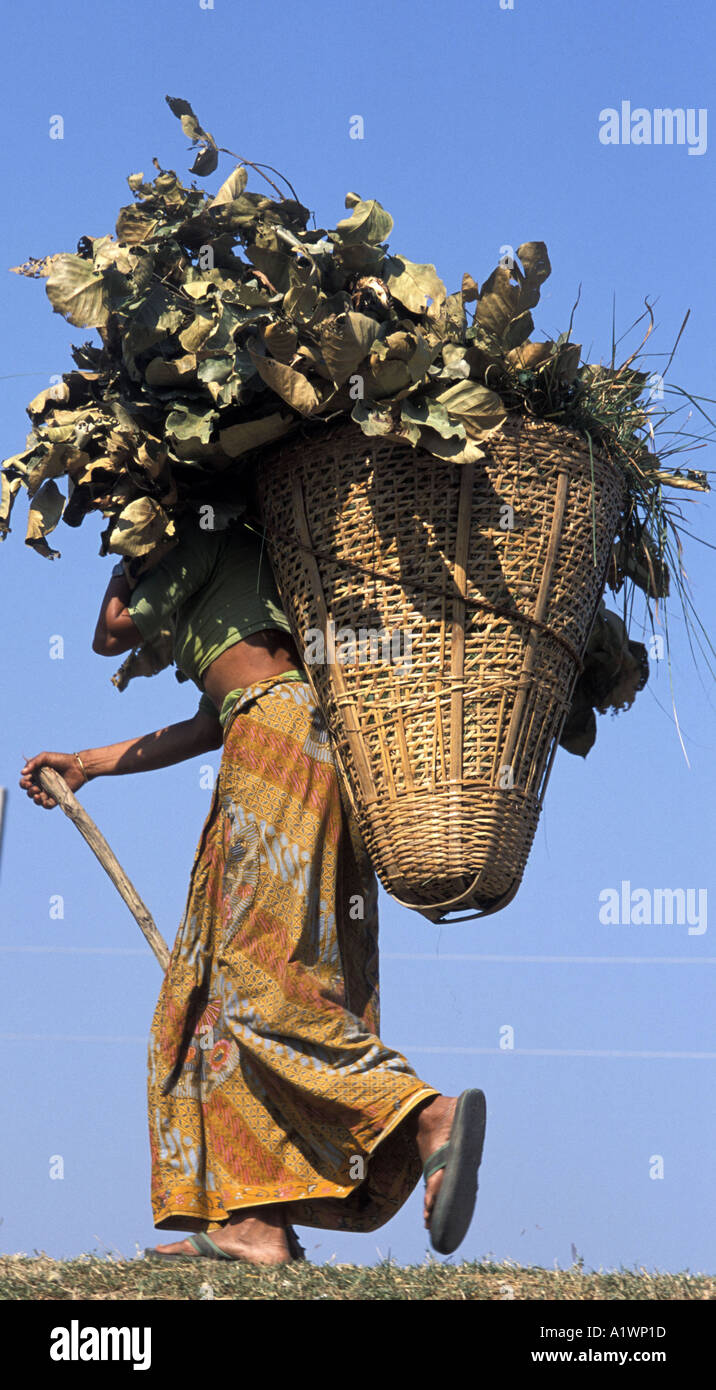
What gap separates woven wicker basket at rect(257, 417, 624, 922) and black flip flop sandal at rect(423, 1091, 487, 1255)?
47 centimetres

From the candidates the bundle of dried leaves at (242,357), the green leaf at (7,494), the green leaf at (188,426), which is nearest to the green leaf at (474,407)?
the bundle of dried leaves at (242,357)

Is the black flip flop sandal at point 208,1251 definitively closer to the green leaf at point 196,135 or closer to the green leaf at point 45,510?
the green leaf at point 45,510

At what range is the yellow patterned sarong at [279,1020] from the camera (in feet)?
12.3

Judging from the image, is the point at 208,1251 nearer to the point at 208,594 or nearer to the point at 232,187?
the point at 208,594

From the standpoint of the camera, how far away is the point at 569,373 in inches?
148

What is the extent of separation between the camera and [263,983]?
12.5 feet

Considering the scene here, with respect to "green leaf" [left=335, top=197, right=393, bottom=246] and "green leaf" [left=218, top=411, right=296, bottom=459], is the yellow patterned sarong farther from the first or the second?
"green leaf" [left=335, top=197, right=393, bottom=246]

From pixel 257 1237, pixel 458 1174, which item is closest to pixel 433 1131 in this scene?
pixel 458 1174

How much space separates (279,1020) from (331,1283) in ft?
2.00

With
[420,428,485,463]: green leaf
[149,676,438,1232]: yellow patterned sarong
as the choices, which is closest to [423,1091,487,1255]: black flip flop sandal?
[149,676,438,1232]: yellow patterned sarong

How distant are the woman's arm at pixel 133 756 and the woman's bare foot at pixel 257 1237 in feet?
4.11

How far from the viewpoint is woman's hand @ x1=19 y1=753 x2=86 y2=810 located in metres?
4.54
